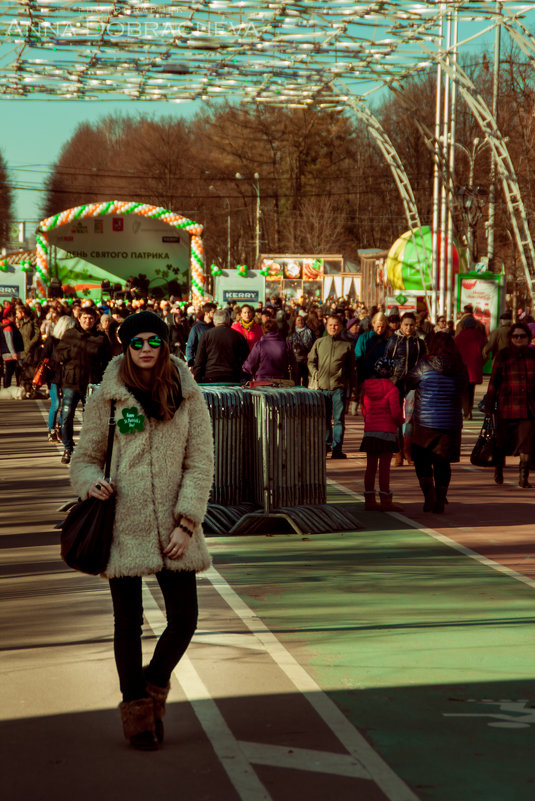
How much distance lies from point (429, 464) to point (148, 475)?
6908 millimetres

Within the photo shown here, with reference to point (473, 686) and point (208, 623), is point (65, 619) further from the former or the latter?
point (473, 686)

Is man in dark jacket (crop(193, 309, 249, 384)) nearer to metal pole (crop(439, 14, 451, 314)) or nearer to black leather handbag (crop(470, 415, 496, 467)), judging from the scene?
black leather handbag (crop(470, 415, 496, 467))

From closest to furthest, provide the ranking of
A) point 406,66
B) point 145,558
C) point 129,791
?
point 129,791 → point 145,558 → point 406,66

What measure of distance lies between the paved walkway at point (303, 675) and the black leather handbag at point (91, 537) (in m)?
0.69

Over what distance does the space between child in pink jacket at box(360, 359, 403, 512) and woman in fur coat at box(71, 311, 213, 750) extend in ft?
21.4

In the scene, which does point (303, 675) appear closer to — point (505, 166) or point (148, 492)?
point (148, 492)

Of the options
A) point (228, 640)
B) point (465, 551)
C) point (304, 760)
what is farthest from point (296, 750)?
point (465, 551)

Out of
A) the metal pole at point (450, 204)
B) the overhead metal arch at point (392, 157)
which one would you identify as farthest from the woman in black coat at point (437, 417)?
the overhead metal arch at point (392, 157)

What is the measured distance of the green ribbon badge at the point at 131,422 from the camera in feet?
16.2

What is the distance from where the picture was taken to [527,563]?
29.7 ft

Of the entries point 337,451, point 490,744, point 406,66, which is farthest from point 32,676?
point 406,66

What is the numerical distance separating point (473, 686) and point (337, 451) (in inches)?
404

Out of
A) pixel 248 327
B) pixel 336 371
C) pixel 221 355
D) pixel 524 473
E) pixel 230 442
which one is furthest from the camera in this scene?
pixel 248 327

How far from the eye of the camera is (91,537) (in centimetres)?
487
